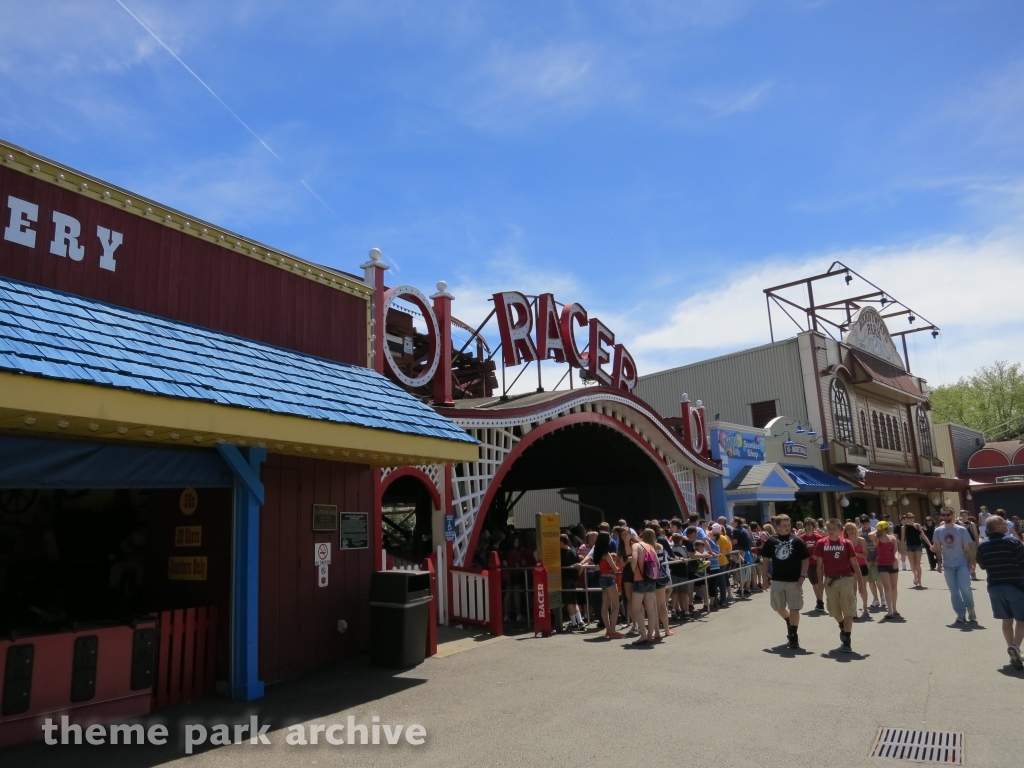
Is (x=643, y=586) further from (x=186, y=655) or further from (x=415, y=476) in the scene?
(x=186, y=655)

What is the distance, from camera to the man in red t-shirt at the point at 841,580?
31.4ft

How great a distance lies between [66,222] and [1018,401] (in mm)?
69453

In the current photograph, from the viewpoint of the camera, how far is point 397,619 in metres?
8.95

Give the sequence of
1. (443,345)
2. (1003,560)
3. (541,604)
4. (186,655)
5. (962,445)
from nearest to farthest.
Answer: (186,655)
(1003,560)
(541,604)
(443,345)
(962,445)

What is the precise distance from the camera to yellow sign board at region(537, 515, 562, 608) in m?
11.7

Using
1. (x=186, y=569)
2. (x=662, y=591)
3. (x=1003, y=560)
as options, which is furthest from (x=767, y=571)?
(x=186, y=569)

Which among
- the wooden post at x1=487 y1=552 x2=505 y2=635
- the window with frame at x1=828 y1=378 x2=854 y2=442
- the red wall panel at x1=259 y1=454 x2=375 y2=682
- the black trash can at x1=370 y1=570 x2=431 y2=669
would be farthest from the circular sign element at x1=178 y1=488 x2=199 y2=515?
the window with frame at x1=828 y1=378 x2=854 y2=442

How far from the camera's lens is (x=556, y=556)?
39.3 feet

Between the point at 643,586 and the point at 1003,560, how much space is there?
439 centimetres

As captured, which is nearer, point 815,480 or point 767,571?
point 767,571

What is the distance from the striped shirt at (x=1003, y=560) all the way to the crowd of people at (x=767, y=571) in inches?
0.4

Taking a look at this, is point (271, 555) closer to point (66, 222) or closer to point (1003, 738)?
point (66, 222)

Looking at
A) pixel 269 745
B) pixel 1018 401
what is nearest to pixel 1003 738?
pixel 269 745

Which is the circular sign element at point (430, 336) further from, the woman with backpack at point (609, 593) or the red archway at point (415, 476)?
the woman with backpack at point (609, 593)
